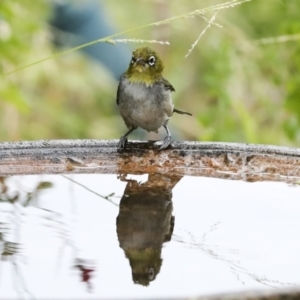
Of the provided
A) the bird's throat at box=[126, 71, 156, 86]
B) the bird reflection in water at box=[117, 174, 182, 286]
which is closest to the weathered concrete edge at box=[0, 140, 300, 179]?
the bird reflection in water at box=[117, 174, 182, 286]

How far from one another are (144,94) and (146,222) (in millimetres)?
1367

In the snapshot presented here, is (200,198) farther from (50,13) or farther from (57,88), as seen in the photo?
(57,88)

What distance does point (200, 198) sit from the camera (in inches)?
107

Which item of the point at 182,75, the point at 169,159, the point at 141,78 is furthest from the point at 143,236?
the point at 182,75

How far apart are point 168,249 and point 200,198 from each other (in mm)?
610

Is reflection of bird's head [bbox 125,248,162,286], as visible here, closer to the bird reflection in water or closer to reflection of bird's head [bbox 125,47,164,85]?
the bird reflection in water

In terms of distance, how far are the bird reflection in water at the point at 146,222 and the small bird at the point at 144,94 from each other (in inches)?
29.8

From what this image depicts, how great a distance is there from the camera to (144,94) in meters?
3.63

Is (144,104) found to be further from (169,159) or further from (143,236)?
(143,236)

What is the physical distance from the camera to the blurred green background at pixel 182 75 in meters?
4.02

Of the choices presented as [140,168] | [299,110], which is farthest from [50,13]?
[140,168]

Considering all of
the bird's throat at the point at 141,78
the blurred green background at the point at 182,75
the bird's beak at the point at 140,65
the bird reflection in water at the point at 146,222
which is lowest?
the bird reflection in water at the point at 146,222

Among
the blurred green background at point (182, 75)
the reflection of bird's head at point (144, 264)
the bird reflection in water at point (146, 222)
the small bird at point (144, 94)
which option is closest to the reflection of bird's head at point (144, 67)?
the small bird at point (144, 94)

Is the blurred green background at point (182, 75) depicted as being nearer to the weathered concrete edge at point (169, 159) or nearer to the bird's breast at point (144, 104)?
the bird's breast at point (144, 104)
